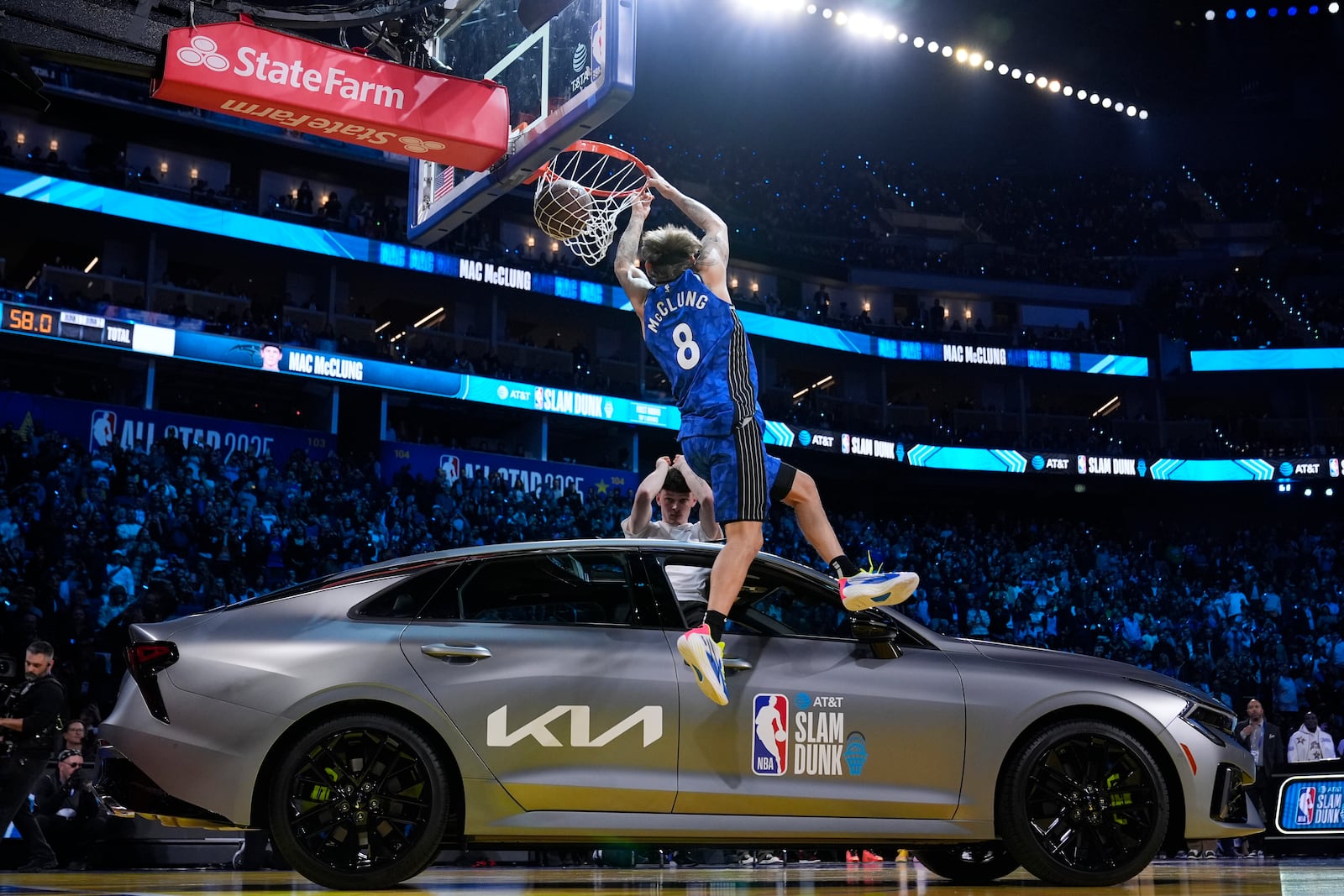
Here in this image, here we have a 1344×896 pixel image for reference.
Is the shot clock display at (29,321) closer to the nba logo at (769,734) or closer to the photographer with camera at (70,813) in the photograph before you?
the photographer with camera at (70,813)

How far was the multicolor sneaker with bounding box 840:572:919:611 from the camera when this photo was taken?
477cm

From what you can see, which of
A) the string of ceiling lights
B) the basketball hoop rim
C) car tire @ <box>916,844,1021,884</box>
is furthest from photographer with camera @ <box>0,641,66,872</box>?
the string of ceiling lights

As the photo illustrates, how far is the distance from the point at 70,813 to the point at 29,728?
6.19 feet

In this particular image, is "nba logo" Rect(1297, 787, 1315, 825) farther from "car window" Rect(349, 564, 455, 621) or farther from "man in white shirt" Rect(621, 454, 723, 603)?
"car window" Rect(349, 564, 455, 621)

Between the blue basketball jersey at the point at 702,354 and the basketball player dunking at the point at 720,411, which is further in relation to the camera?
the blue basketball jersey at the point at 702,354

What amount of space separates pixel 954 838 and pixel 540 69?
6.09m

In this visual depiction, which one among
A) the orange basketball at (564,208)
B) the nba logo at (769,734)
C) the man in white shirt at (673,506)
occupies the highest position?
the orange basketball at (564,208)

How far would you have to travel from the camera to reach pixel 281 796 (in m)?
4.31

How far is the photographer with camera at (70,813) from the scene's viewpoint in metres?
9.66

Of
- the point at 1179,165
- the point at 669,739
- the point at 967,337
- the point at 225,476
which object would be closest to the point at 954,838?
the point at 669,739

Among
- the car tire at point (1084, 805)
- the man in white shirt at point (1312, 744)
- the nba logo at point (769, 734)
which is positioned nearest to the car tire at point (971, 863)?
the car tire at point (1084, 805)

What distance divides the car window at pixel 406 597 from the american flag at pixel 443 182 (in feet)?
17.3

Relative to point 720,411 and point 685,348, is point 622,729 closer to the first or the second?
point 720,411

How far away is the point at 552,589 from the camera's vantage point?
4844mm
